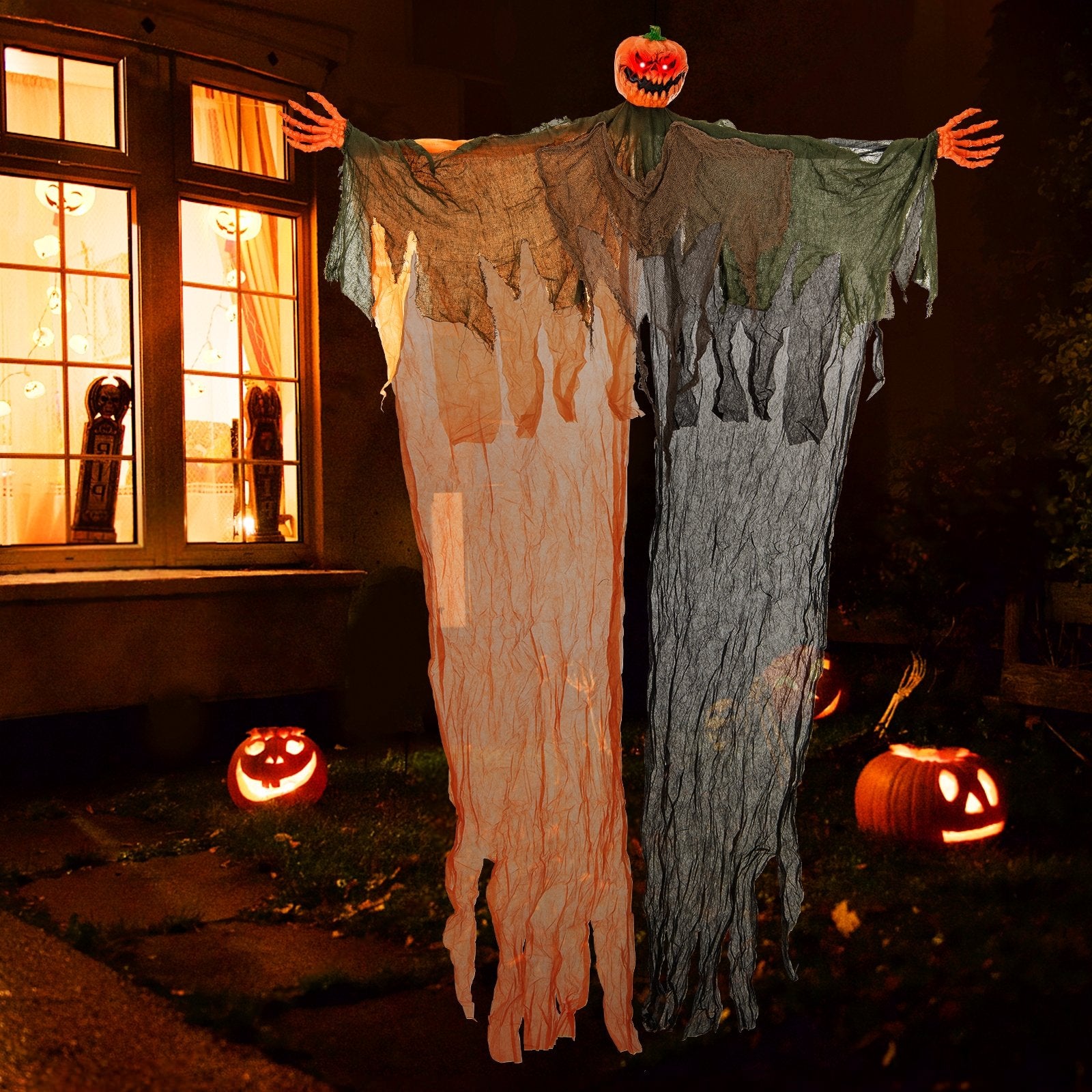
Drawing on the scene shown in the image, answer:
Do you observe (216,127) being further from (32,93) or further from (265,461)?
(265,461)

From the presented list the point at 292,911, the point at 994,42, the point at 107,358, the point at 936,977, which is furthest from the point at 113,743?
the point at 994,42

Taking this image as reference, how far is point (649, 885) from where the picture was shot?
2.96 meters

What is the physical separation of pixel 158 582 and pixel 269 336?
181cm

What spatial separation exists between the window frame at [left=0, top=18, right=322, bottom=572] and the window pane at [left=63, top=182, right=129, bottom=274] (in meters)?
0.08

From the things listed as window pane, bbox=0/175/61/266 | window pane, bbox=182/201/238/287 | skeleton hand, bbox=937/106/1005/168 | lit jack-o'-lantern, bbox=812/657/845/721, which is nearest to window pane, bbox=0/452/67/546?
window pane, bbox=0/175/61/266

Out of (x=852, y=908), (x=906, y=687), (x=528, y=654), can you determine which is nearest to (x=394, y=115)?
(x=906, y=687)

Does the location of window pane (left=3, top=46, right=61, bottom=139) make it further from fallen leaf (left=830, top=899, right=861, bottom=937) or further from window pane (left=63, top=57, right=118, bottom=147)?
fallen leaf (left=830, top=899, right=861, bottom=937)

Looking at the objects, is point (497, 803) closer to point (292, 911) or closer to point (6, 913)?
point (292, 911)

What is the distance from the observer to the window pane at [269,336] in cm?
702

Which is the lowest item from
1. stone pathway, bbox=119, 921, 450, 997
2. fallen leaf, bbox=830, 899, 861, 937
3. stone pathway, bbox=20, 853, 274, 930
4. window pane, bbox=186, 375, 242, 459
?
stone pathway, bbox=20, 853, 274, 930

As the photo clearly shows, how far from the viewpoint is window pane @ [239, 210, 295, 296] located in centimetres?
701

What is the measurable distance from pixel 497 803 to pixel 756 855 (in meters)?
0.72

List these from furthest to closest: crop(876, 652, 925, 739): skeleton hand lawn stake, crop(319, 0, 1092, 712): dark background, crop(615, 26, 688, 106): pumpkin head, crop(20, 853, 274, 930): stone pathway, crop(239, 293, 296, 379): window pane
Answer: crop(239, 293, 296, 379): window pane < crop(319, 0, 1092, 712): dark background < crop(876, 652, 925, 739): skeleton hand lawn stake < crop(20, 853, 274, 930): stone pathway < crop(615, 26, 688, 106): pumpkin head

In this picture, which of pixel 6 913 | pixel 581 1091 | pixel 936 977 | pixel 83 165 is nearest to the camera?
pixel 581 1091
